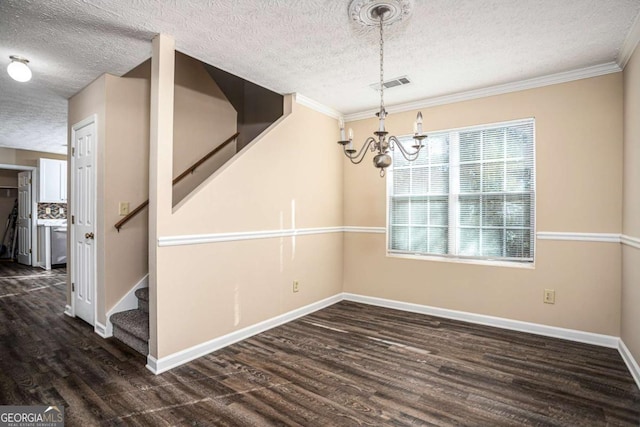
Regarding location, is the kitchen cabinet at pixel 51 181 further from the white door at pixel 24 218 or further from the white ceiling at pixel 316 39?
the white ceiling at pixel 316 39

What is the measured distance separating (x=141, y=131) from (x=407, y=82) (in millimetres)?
2800

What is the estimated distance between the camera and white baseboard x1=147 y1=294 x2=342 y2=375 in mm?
2566

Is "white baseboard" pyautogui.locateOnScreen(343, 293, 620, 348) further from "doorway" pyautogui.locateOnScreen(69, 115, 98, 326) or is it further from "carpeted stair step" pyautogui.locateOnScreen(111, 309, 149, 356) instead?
"doorway" pyautogui.locateOnScreen(69, 115, 98, 326)

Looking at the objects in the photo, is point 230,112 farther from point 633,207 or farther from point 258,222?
point 633,207

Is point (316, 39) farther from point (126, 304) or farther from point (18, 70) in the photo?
point (126, 304)

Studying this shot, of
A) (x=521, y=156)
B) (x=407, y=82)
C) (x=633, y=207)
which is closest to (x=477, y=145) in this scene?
(x=521, y=156)

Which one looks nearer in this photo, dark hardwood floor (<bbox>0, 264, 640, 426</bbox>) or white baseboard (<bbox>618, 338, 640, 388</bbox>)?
dark hardwood floor (<bbox>0, 264, 640, 426</bbox>)

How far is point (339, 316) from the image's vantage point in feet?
13.0

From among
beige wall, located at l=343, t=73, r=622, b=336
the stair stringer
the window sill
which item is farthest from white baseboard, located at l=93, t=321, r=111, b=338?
beige wall, located at l=343, t=73, r=622, b=336

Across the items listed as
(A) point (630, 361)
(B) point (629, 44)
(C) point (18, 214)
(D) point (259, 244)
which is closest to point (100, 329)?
(D) point (259, 244)

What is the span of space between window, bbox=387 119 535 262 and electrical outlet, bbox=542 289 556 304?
340 millimetres

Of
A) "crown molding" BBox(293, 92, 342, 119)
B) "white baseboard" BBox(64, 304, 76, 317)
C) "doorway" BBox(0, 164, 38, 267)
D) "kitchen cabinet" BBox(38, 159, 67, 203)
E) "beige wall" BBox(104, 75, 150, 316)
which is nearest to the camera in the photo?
"beige wall" BBox(104, 75, 150, 316)

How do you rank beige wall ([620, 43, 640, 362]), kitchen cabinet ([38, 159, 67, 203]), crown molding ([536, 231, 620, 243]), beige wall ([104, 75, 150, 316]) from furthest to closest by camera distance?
kitchen cabinet ([38, 159, 67, 203]) → beige wall ([104, 75, 150, 316]) → crown molding ([536, 231, 620, 243]) → beige wall ([620, 43, 640, 362])

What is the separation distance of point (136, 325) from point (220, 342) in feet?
2.50
